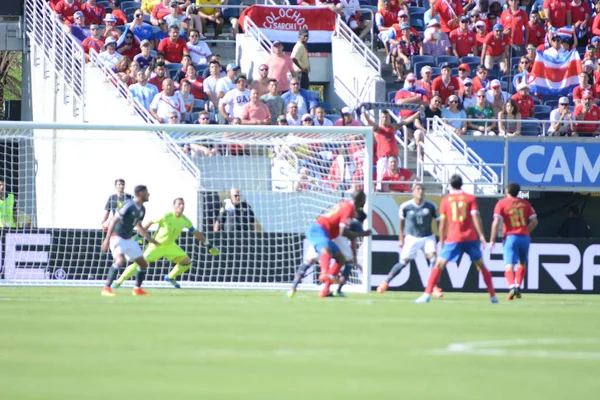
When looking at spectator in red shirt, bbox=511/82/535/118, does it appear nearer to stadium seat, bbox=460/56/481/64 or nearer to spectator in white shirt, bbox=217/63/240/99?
stadium seat, bbox=460/56/481/64

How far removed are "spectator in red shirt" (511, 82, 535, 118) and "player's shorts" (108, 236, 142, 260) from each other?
981 centimetres

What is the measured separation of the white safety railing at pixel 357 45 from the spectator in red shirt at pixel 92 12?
5039 millimetres

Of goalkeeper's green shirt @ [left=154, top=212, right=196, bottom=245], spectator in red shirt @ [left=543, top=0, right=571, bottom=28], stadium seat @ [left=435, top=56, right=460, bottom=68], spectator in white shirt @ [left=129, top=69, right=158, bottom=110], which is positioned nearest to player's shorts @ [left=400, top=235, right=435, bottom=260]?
goalkeeper's green shirt @ [left=154, top=212, right=196, bottom=245]

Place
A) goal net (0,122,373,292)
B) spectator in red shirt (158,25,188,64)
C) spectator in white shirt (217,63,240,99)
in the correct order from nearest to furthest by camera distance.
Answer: goal net (0,122,373,292) < spectator in white shirt (217,63,240,99) < spectator in red shirt (158,25,188,64)

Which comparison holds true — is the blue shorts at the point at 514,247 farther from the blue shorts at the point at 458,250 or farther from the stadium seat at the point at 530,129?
the stadium seat at the point at 530,129

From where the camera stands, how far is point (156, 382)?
25.5ft

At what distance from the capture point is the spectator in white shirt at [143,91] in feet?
75.0

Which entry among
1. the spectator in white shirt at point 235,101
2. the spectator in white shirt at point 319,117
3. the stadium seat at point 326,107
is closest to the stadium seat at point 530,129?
the stadium seat at point 326,107

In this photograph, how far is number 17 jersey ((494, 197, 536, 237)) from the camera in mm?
18016

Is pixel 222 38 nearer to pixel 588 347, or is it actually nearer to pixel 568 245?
pixel 568 245

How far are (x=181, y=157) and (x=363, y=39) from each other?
730cm

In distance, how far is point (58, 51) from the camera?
2458 centimetres

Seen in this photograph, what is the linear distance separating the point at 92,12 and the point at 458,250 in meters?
11.8

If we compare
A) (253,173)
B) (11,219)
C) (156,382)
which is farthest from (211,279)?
(156,382)
